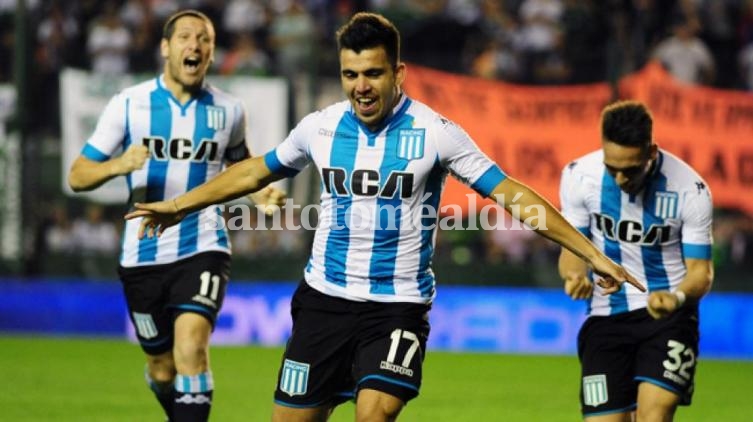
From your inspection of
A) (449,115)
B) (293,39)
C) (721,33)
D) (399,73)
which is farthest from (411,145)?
(721,33)

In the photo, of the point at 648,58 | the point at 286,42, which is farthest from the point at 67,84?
the point at 648,58

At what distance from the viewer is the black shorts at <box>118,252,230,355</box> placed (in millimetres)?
7090

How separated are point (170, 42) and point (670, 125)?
697cm

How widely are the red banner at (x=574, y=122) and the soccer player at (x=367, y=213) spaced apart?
7.58 meters

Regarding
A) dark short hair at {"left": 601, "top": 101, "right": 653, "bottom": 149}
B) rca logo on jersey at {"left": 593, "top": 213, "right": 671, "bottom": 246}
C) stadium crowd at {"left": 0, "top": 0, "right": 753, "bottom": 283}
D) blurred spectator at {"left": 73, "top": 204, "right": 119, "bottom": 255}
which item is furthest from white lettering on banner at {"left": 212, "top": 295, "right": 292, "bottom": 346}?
dark short hair at {"left": 601, "top": 101, "right": 653, "bottom": 149}

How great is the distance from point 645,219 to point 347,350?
68.5 inches

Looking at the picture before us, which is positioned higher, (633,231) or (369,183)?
(369,183)

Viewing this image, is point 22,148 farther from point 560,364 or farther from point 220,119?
point 220,119

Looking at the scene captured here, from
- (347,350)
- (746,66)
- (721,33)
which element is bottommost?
(347,350)

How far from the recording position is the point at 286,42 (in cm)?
1368

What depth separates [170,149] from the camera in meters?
7.38

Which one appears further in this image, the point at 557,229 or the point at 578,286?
the point at 578,286

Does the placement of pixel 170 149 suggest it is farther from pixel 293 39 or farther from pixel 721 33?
pixel 721 33

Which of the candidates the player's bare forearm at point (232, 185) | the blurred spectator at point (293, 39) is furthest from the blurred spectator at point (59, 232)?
the player's bare forearm at point (232, 185)
